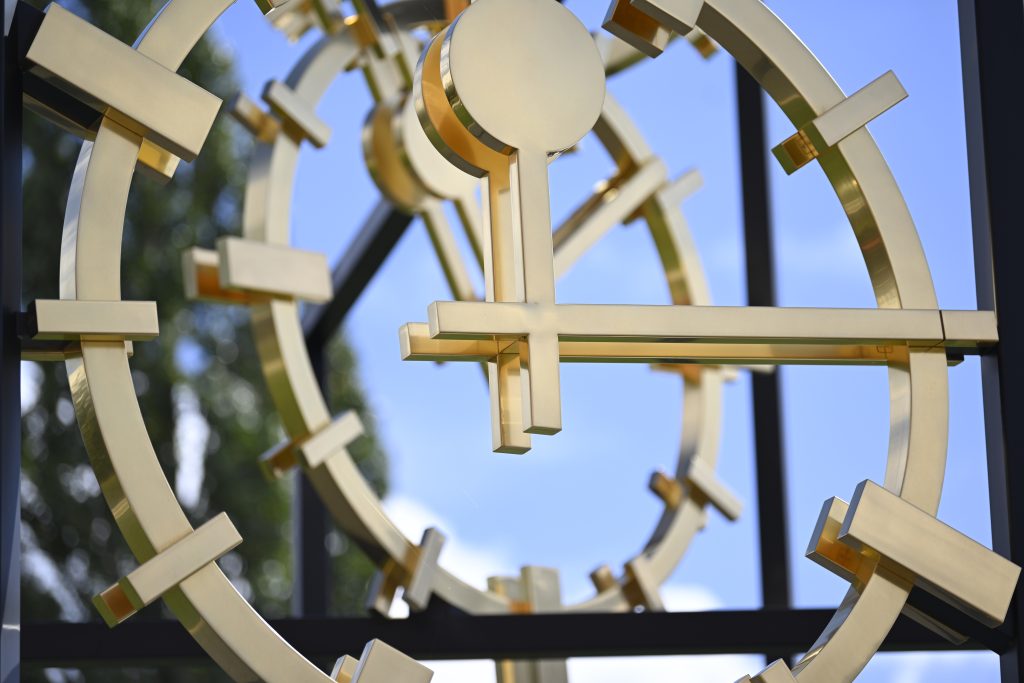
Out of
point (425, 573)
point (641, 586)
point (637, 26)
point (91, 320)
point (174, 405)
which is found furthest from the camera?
point (174, 405)

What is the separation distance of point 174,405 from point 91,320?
5442mm

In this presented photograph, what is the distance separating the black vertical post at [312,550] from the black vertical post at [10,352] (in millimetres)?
1925

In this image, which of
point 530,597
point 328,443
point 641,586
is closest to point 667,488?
point 641,586

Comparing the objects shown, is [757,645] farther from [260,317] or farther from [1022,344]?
[1022,344]

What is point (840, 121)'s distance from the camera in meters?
1.10

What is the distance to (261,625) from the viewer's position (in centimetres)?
97

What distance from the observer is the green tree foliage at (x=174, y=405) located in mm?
5961

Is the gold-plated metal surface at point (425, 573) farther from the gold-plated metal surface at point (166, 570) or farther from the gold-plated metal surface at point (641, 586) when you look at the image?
the gold-plated metal surface at point (166, 570)

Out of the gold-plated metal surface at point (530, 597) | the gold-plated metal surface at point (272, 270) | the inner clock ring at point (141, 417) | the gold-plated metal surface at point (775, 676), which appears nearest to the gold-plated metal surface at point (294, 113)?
the gold-plated metal surface at point (272, 270)

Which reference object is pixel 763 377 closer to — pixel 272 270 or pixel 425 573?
pixel 425 573

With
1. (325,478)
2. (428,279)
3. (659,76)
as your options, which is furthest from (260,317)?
(428,279)

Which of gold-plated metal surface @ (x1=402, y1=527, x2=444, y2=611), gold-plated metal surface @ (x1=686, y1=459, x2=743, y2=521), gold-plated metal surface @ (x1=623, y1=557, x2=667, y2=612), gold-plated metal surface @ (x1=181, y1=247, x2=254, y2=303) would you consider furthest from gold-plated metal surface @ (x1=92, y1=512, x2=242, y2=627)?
gold-plated metal surface @ (x1=686, y1=459, x2=743, y2=521)

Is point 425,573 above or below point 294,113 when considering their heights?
below

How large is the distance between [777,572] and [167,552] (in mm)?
1926
